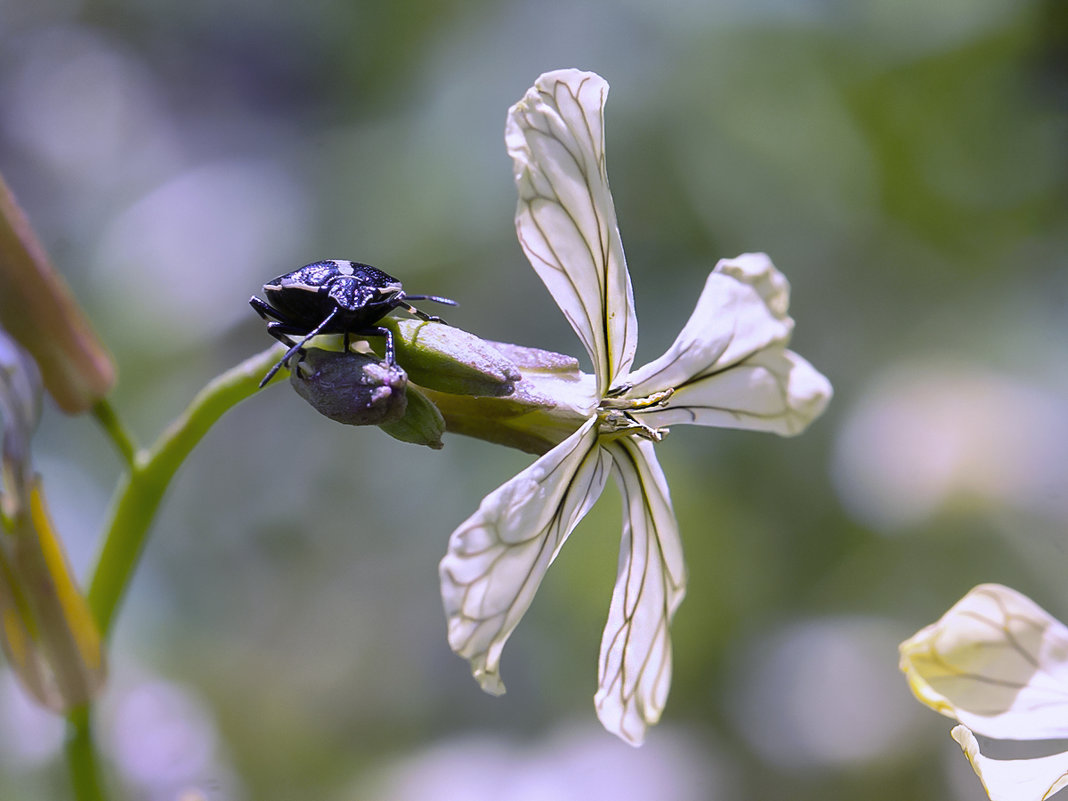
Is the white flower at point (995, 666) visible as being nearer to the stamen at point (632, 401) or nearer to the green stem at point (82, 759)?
the stamen at point (632, 401)

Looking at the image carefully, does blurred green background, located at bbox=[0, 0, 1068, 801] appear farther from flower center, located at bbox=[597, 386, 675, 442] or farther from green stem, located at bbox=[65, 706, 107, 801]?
flower center, located at bbox=[597, 386, 675, 442]

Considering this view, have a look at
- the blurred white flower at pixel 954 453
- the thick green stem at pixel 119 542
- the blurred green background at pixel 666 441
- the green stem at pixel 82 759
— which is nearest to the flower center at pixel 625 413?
the thick green stem at pixel 119 542

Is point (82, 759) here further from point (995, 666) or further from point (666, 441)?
point (666, 441)

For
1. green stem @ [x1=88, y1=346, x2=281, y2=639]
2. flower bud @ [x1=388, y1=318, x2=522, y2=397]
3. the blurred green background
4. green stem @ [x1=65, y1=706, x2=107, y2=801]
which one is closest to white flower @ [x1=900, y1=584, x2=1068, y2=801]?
flower bud @ [x1=388, y1=318, x2=522, y2=397]

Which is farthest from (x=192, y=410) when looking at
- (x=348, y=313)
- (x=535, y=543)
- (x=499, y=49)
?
(x=499, y=49)

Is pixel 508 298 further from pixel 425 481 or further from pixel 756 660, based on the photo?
pixel 756 660

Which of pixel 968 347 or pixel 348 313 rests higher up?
pixel 348 313

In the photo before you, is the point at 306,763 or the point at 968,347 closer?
the point at 306,763
